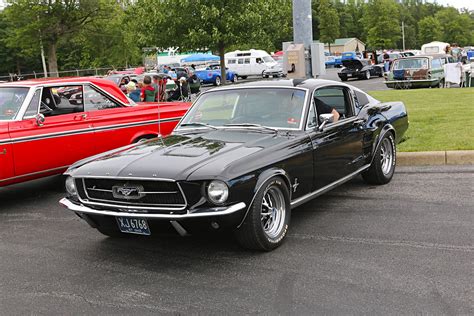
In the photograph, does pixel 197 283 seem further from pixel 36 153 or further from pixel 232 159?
pixel 36 153

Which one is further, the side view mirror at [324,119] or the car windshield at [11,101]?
the car windshield at [11,101]

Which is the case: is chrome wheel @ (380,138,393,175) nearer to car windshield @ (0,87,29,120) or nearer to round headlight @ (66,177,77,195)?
round headlight @ (66,177,77,195)

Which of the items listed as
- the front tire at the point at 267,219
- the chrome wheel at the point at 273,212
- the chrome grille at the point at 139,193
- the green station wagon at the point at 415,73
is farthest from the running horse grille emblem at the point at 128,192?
the green station wagon at the point at 415,73

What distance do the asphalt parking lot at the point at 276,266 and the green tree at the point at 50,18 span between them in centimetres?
4423

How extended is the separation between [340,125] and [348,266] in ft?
7.34

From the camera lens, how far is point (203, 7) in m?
22.7

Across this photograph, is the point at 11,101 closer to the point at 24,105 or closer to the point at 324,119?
the point at 24,105

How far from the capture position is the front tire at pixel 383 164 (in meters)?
7.31

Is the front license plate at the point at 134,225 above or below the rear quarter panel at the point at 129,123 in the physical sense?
below

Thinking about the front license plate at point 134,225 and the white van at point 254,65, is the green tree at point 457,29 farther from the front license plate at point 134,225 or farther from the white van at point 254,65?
the front license plate at point 134,225

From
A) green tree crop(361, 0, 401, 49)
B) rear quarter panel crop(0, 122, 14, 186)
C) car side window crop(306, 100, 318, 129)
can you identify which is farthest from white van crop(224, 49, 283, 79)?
green tree crop(361, 0, 401, 49)

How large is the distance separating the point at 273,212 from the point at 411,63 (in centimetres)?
2126

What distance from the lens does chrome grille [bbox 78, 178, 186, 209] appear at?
4.68 meters

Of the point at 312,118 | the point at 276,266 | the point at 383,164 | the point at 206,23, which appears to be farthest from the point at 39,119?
the point at 206,23
